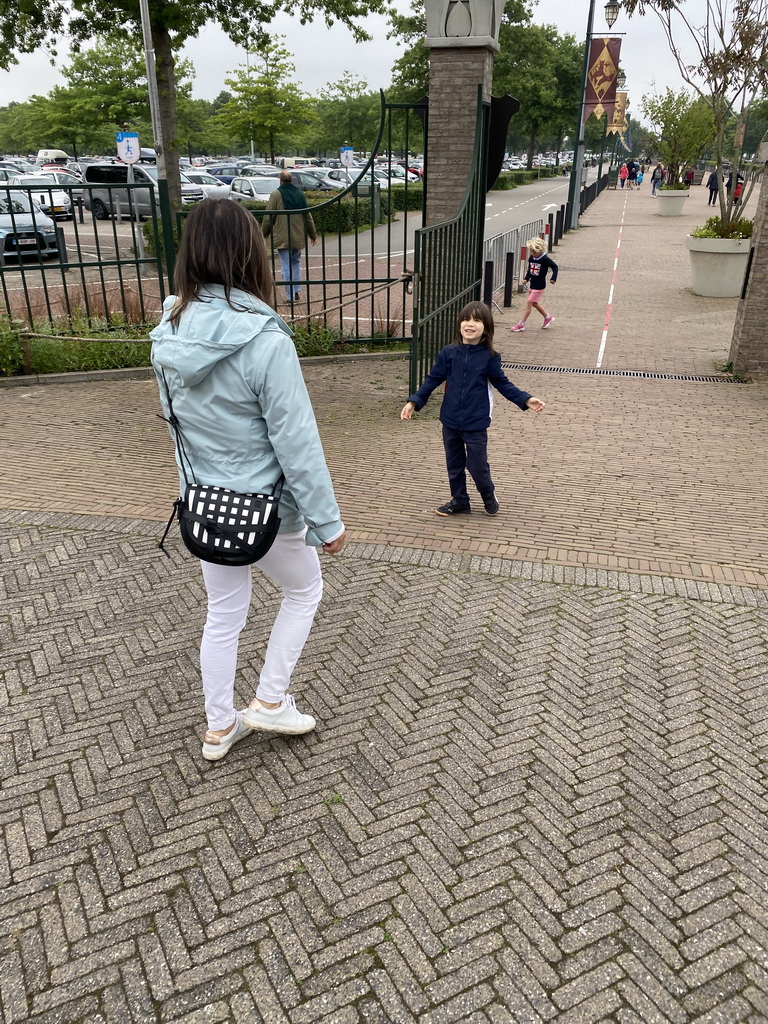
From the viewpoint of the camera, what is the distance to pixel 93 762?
3.06 metres

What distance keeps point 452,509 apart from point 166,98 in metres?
13.7

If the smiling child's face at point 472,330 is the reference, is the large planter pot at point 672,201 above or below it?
below

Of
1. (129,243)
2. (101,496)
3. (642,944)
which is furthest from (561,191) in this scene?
(642,944)

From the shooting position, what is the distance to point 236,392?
2492 millimetres

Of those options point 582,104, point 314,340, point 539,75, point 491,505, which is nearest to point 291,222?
point 314,340

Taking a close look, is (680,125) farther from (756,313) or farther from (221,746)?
(221,746)

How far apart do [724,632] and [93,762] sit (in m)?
2.98

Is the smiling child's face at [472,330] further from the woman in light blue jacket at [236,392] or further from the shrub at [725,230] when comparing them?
the shrub at [725,230]

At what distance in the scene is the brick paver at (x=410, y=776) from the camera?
2.25 m


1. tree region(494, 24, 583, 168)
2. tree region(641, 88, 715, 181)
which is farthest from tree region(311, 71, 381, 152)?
tree region(641, 88, 715, 181)

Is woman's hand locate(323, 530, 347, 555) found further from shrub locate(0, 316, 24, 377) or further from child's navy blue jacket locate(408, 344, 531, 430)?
shrub locate(0, 316, 24, 377)

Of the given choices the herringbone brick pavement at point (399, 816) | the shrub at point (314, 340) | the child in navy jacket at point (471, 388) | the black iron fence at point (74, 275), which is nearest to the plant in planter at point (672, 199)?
the black iron fence at point (74, 275)

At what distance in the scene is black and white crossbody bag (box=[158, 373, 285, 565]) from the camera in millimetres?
2566

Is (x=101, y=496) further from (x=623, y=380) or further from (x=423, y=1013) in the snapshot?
(x=623, y=380)
